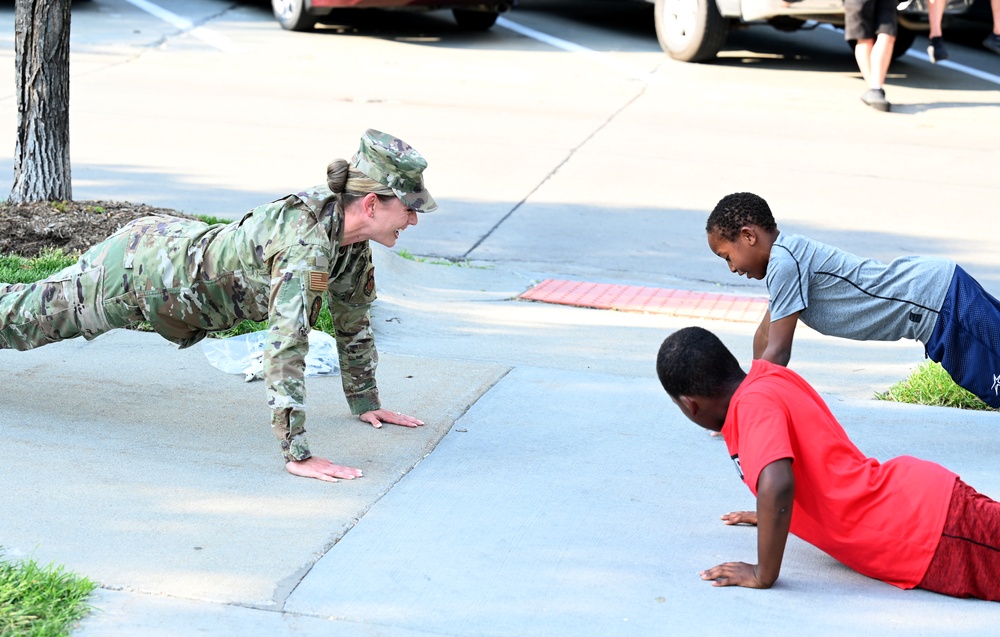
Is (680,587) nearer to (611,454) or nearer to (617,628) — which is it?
(617,628)

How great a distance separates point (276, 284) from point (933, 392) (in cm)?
280

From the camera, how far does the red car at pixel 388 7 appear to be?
506 inches

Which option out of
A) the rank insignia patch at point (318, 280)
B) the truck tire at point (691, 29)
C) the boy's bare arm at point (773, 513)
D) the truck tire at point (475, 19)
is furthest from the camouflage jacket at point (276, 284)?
the truck tire at point (475, 19)

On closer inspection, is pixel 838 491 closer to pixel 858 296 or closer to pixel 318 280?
pixel 858 296

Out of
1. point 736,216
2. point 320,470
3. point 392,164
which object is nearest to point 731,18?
point 736,216

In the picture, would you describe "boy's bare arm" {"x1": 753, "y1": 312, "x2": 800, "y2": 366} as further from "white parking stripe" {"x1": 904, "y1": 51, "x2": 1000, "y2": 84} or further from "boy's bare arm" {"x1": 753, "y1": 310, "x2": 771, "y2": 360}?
"white parking stripe" {"x1": 904, "y1": 51, "x2": 1000, "y2": 84}

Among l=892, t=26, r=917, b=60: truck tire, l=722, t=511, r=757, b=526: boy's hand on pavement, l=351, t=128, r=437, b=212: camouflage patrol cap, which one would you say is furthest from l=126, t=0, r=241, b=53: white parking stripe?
l=722, t=511, r=757, b=526: boy's hand on pavement

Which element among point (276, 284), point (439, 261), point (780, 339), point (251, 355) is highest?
point (276, 284)

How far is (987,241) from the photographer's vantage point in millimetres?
7746

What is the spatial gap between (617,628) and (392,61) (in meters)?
10.1

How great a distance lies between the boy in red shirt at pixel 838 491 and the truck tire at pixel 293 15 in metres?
11.0

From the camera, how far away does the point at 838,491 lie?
321 centimetres

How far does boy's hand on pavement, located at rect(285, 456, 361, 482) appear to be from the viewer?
3846 mm

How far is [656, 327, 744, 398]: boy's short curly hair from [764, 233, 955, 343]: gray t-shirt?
0.94 meters
